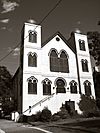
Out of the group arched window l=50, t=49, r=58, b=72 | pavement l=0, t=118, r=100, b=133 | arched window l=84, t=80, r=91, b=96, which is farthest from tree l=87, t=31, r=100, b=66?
pavement l=0, t=118, r=100, b=133

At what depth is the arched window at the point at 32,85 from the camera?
27781 millimetres

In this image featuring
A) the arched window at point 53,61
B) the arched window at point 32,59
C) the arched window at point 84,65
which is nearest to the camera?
the arched window at point 32,59

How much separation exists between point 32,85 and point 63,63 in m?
7.72

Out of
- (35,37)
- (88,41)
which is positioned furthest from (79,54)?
(35,37)

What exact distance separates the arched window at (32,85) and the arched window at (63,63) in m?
5.66

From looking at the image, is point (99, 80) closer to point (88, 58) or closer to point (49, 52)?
point (88, 58)

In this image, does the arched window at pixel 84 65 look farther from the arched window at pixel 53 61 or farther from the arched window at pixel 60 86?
the arched window at pixel 53 61

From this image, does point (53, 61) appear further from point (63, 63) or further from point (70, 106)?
point (70, 106)

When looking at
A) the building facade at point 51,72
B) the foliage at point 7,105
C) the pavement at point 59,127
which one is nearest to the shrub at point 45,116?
the building facade at point 51,72

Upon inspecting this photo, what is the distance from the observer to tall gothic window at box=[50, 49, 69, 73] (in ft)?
102

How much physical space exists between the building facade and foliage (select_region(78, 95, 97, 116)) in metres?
0.90

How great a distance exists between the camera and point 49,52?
3164 cm

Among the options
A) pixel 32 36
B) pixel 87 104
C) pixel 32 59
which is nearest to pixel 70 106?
pixel 87 104

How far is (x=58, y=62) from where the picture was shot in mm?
31938
